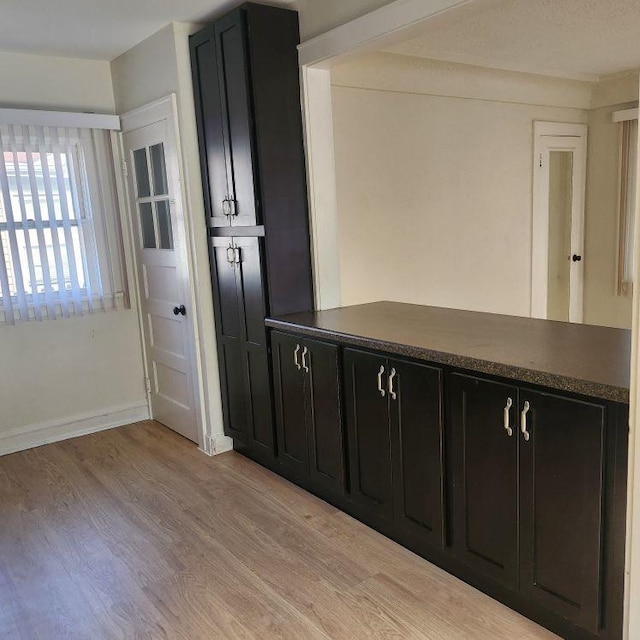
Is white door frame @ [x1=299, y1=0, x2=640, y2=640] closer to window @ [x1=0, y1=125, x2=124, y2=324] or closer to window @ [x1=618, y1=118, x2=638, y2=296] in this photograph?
window @ [x1=0, y1=125, x2=124, y2=324]

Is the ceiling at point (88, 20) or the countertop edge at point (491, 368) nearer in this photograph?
the countertop edge at point (491, 368)

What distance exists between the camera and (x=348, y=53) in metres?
2.77

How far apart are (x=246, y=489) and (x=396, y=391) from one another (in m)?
1.20

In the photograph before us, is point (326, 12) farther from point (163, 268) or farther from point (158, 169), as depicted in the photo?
point (163, 268)

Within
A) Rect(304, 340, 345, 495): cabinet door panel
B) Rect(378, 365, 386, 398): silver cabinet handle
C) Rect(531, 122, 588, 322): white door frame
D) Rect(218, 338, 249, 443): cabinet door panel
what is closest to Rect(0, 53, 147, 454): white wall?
Rect(218, 338, 249, 443): cabinet door panel

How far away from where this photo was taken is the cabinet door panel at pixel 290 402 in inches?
116

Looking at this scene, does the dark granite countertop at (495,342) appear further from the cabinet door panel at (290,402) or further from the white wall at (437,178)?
the white wall at (437,178)

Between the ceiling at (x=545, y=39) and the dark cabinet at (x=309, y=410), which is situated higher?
the ceiling at (x=545, y=39)

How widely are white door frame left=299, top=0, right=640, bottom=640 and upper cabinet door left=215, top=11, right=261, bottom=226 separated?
Answer: 1.01 feet

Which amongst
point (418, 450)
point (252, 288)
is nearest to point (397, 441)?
point (418, 450)

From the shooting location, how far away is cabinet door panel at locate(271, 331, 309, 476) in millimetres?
2945

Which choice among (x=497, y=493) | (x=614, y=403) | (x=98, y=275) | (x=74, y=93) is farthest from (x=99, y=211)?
(x=614, y=403)

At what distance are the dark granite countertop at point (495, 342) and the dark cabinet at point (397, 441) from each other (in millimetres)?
87

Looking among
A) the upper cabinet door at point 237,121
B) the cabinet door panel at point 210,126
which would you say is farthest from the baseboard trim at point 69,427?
the upper cabinet door at point 237,121
